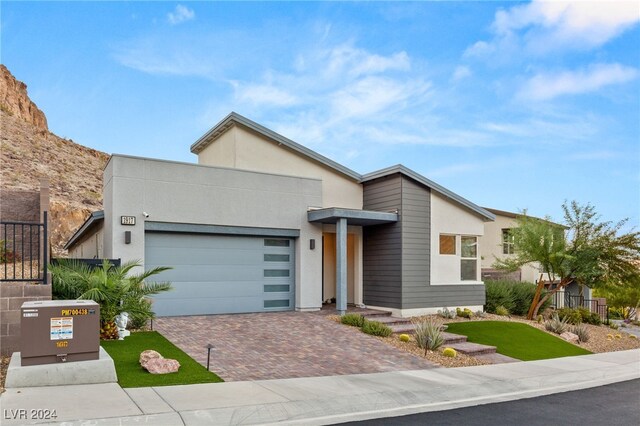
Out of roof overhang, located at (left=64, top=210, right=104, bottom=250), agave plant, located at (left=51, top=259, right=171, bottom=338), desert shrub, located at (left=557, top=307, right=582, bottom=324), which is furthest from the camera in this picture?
desert shrub, located at (left=557, top=307, right=582, bottom=324)

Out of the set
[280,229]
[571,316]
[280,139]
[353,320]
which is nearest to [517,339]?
[353,320]

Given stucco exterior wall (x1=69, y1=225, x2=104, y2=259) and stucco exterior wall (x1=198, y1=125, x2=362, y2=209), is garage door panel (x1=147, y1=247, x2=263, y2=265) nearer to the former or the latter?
stucco exterior wall (x1=69, y1=225, x2=104, y2=259)

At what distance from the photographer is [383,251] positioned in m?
17.8

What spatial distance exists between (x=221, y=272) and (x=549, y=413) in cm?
1000

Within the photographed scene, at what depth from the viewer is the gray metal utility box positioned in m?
8.07

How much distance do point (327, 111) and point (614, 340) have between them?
13.0 m

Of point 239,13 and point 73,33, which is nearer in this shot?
point 239,13

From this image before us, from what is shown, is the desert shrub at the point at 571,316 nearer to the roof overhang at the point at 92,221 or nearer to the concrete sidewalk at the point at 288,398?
the concrete sidewalk at the point at 288,398

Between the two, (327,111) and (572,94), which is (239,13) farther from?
(572,94)

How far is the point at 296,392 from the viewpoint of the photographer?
27.0 feet

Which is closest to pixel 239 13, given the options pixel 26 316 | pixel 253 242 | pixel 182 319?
pixel 253 242

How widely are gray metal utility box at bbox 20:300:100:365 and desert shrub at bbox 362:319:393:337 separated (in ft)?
24.3

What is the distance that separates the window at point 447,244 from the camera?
18516 mm

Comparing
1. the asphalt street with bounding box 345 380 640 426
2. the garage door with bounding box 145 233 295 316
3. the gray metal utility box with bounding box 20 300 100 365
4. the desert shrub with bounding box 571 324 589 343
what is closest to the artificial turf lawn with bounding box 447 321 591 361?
the desert shrub with bounding box 571 324 589 343
